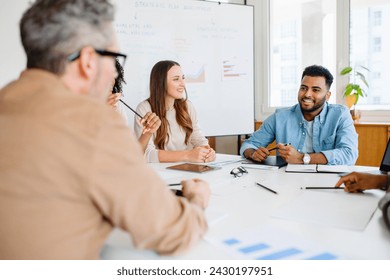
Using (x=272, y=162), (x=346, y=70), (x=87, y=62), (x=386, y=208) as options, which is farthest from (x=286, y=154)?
(x=346, y=70)

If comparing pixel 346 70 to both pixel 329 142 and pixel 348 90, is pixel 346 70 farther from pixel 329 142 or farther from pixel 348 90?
pixel 329 142

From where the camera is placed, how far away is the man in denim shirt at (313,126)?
7.02 feet

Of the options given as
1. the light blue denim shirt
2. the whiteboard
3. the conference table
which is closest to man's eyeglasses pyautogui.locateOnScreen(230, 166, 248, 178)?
the conference table

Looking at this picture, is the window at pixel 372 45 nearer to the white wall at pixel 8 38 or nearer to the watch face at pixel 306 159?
the watch face at pixel 306 159

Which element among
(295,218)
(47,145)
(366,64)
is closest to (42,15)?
(47,145)

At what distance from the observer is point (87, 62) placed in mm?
716

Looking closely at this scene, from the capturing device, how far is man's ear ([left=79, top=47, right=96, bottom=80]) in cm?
71

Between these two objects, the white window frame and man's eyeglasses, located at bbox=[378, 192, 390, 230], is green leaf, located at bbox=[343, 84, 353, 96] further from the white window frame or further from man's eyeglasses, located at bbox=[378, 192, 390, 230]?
man's eyeglasses, located at bbox=[378, 192, 390, 230]

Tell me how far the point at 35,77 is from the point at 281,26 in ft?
11.7

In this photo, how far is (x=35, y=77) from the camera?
27.2 inches

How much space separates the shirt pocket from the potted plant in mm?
1159

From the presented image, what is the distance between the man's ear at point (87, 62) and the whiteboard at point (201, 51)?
7.47 feet

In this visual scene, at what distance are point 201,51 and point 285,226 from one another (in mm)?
2647
